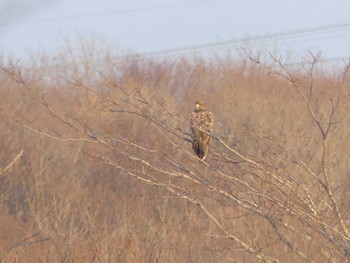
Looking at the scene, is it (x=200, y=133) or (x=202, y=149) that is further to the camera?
(x=200, y=133)

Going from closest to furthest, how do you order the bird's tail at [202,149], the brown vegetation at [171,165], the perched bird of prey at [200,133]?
the brown vegetation at [171,165]
the bird's tail at [202,149]
the perched bird of prey at [200,133]

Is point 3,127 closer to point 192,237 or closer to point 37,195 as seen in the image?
point 37,195

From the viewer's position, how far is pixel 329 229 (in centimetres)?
659

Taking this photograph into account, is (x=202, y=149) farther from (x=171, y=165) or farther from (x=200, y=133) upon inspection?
(x=171, y=165)

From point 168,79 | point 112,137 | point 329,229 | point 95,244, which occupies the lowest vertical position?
point 168,79

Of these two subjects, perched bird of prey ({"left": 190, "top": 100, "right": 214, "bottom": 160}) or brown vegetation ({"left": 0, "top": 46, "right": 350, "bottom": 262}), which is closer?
brown vegetation ({"left": 0, "top": 46, "right": 350, "bottom": 262})

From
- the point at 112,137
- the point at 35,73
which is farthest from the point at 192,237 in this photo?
the point at 35,73

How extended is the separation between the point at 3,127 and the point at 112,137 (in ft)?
62.9

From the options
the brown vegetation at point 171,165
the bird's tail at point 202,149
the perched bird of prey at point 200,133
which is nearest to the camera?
the brown vegetation at point 171,165

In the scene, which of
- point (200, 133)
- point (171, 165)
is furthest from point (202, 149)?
point (171, 165)

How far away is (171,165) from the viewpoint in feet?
23.7

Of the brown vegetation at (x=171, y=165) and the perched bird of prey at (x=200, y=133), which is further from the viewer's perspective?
the perched bird of prey at (x=200, y=133)

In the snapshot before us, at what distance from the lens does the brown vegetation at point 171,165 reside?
6.98m

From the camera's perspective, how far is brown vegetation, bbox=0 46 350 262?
6.98m
